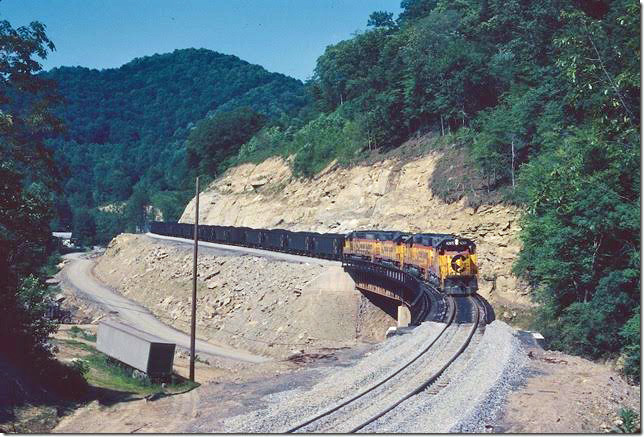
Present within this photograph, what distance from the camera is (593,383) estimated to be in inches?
848

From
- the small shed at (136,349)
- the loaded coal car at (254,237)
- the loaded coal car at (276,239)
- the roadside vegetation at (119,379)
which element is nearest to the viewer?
the roadside vegetation at (119,379)

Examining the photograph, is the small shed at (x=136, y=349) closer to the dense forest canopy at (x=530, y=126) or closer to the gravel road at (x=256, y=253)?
the dense forest canopy at (x=530, y=126)

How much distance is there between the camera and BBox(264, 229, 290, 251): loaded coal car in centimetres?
6794

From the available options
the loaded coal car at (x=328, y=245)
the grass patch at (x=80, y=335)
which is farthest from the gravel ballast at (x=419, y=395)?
the loaded coal car at (x=328, y=245)

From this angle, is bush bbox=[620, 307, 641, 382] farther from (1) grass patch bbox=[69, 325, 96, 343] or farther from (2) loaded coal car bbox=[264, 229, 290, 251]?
(2) loaded coal car bbox=[264, 229, 290, 251]

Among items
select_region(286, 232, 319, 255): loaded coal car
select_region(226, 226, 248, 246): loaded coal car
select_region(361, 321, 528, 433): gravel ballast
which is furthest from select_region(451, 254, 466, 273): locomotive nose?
select_region(226, 226, 248, 246): loaded coal car

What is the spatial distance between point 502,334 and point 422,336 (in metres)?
3.55

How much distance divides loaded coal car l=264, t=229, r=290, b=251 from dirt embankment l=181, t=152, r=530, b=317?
282 inches

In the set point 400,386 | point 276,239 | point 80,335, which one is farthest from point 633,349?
point 276,239

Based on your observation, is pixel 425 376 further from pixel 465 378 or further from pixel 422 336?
pixel 422 336

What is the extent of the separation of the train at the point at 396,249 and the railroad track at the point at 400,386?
7.19 meters

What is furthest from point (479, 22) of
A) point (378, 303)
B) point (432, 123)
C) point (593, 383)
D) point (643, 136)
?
point (593, 383)

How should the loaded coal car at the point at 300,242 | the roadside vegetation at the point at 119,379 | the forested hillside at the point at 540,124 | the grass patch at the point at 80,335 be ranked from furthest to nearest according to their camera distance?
the loaded coal car at the point at 300,242, the grass patch at the point at 80,335, the forested hillside at the point at 540,124, the roadside vegetation at the point at 119,379

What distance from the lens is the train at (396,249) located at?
3825cm
